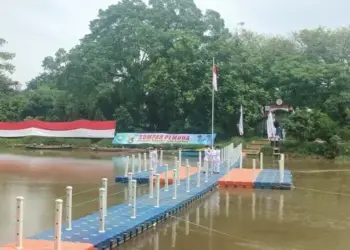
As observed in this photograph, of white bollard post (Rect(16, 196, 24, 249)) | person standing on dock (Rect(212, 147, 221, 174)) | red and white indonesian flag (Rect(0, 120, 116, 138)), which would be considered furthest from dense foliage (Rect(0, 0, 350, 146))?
white bollard post (Rect(16, 196, 24, 249))

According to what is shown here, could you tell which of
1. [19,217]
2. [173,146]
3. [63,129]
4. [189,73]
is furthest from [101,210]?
[63,129]

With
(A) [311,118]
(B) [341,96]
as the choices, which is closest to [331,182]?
(A) [311,118]

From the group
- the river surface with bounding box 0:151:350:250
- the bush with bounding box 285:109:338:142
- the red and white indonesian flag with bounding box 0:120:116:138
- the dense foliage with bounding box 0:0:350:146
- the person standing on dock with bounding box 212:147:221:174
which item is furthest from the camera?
the red and white indonesian flag with bounding box 0:120:116:138

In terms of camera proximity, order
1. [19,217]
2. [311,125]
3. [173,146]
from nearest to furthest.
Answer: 1. [19,217]
2. [311,125]
3. [173,146]

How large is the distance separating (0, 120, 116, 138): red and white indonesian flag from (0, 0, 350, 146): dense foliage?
1.73 meters

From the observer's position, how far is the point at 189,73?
1438 inches

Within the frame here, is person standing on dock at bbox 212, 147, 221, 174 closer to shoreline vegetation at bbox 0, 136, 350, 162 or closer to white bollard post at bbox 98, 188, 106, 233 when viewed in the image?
white bollard post at bbox 98, 188, 106, 233

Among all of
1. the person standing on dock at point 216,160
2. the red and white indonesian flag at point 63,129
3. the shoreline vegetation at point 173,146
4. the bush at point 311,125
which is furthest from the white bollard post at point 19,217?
the red and white indonesian flag at point 63,129

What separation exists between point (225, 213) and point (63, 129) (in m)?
29.5

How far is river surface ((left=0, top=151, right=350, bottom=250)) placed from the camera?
30.6 ft

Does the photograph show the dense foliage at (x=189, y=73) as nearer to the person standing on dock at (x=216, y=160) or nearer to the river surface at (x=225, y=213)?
the person standing on dock at (x=216, y=160)

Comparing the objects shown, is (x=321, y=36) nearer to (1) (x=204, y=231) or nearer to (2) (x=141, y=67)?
(2) (x=141, y=67)

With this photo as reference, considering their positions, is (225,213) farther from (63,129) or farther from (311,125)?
(63,129)

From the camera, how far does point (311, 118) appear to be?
1240 inches
